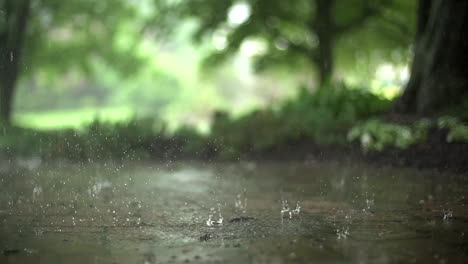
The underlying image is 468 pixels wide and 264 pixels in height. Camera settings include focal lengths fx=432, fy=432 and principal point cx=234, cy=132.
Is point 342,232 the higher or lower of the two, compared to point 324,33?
lower

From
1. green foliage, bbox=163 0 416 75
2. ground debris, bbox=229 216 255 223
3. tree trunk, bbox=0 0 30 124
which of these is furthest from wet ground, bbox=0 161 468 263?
green foliage, bbox=163 0 416 75

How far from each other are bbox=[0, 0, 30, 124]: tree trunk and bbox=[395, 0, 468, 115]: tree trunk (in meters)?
9.38

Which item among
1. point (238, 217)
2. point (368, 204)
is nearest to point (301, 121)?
point (368, 204)

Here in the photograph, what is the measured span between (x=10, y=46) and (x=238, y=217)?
10.1 m

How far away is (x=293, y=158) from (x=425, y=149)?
9.05 feet

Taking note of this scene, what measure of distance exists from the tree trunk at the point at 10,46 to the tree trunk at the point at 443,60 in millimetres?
9377

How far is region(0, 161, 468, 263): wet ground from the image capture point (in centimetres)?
328

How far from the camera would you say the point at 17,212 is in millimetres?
4820

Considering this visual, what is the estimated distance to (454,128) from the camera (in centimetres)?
657

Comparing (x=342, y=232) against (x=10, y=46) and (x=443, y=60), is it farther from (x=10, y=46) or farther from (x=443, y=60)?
(x=10, y=46)

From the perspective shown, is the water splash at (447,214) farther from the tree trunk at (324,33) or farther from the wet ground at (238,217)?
the tree trunk at (324,33)

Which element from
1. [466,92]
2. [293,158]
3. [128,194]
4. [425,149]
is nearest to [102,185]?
[128,194]

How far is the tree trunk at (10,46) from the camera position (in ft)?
37.1

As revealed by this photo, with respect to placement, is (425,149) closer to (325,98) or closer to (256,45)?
(325,98)
